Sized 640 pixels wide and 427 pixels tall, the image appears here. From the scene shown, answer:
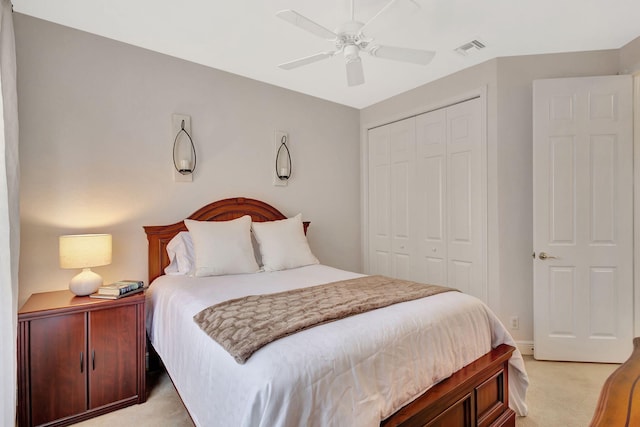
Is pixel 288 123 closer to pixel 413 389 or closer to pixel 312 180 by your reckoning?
pixel 312 180

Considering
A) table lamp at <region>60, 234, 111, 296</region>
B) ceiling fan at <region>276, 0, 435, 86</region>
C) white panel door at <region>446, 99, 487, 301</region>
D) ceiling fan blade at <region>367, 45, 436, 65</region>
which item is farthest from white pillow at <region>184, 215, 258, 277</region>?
white panel door at <region>446, 99, 487, 301</region>

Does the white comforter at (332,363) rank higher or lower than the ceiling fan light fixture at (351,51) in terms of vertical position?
lower

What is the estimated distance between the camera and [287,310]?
1.62m

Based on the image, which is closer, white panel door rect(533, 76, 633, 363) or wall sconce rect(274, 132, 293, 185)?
white panel door rect(533, 76, 633, 363)

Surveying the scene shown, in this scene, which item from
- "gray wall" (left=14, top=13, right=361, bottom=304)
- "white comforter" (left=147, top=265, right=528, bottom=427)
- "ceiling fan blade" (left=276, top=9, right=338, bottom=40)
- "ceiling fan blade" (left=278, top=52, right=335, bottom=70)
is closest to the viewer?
"white comforter" (left=147, top=265, right=528, bottom=427)

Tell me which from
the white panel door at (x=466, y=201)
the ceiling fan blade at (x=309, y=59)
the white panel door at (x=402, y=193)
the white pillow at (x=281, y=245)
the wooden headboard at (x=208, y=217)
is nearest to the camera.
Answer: the ceiling fan blade at (x=309, y=59)

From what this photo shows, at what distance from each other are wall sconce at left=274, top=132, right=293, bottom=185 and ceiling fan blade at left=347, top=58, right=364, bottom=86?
4.73 ft

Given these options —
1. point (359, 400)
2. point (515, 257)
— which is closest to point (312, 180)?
point (515, 257)

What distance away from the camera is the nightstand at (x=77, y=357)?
5.98 ft

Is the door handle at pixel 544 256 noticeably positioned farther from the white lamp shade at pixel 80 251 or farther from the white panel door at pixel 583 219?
the white lamp shade at pixel 80 251

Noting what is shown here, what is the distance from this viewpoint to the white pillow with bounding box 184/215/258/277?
2529 mm

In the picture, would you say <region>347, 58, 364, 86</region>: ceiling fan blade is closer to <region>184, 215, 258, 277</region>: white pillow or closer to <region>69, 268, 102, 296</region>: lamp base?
<region>184, 215, 258, 277</region>: white pillow

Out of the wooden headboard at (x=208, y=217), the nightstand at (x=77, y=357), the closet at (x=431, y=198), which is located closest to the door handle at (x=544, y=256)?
the closet at (x=431, y=198)

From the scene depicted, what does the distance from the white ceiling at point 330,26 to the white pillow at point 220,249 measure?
4.92ft
